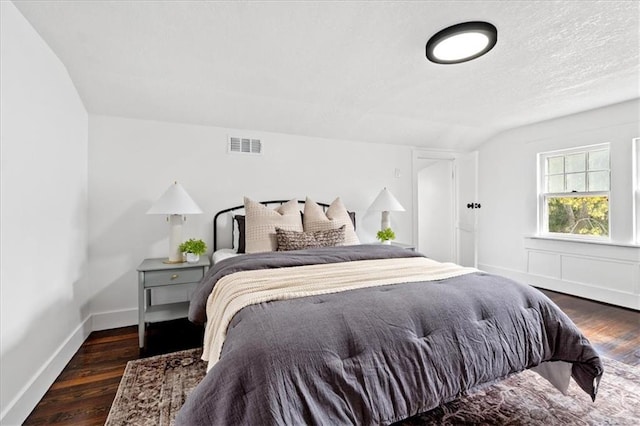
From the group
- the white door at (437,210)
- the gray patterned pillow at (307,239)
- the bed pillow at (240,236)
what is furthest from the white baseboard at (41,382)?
the white door at (437,210)

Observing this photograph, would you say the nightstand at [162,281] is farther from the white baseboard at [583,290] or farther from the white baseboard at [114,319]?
the white baseboard at [583,290]

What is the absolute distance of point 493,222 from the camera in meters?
4.74

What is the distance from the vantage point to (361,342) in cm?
116

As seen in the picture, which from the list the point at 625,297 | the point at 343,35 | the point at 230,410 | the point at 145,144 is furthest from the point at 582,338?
the point at 145,144

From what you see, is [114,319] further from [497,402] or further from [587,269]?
[587,269]

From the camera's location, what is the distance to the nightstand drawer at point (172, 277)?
2428mm

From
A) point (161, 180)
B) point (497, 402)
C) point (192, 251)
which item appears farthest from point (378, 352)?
point (161, 180)

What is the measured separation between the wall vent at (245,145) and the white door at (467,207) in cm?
330

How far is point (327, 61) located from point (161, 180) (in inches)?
80.0

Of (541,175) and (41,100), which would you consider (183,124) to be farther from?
(541,175)

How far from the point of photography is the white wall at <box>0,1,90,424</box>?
59.6 inches

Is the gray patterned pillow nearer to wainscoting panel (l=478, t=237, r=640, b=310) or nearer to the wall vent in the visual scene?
the wall vent

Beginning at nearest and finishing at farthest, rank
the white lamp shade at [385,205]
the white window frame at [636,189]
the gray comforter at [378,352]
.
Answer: the gray comforter at [378,352] → the white window frame at [636,189] → the white lamp shade at [385,205]

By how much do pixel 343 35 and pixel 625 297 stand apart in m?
4.14
